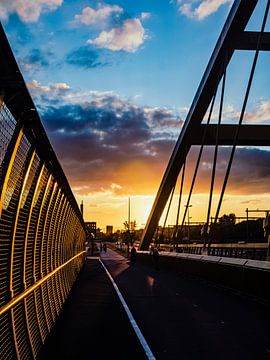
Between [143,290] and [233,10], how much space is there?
10.4m

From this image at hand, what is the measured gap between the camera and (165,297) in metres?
13.2

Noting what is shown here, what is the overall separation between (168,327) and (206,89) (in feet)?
56.8

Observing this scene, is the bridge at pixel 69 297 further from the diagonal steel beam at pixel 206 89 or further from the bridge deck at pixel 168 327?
the diagonal steel beam at pixel 206 89

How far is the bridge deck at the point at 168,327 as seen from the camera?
6.68 m

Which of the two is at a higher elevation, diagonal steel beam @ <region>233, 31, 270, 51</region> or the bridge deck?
diagonal steel beam @ <region>233, 31, 270, 51</region>

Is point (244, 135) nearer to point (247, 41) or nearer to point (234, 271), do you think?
point (247, 41)

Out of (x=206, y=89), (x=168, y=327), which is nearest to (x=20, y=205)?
(x=168, y=327)

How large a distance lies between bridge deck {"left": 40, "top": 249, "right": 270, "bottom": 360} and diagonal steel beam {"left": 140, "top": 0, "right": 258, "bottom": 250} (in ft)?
33.0

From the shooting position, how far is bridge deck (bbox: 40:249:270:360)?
6676mm

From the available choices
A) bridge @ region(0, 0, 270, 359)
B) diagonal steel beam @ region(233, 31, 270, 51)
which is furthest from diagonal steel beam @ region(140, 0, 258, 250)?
bridge @ region(0, 0, 270, 359)

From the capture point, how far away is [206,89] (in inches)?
958

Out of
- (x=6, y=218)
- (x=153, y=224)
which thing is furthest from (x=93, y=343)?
(x=153, y=224)

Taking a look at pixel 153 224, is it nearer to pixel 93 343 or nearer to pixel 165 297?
pixel 165 297

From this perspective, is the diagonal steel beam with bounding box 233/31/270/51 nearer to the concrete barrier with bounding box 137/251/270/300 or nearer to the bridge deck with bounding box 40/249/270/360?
the concrete barrier with bounding box 137/251/270/300
